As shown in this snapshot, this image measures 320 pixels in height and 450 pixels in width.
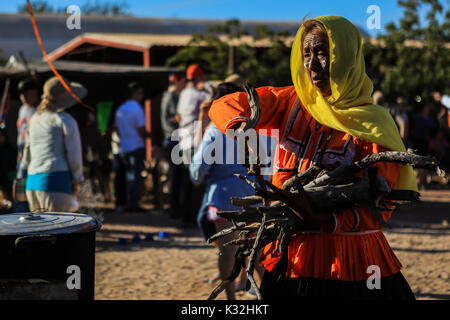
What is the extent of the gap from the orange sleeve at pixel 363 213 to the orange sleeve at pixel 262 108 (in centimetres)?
40

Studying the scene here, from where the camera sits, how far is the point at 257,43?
48.9 feet

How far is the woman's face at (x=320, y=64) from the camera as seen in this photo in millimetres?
2803

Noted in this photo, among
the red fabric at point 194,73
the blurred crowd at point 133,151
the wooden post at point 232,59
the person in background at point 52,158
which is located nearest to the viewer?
the blurred crowd at point 133,151

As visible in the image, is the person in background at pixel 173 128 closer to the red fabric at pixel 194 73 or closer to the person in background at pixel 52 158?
the red fabric at pixel 194 73

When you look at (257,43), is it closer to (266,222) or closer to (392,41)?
(392,41)

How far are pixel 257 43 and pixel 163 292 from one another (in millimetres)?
9790

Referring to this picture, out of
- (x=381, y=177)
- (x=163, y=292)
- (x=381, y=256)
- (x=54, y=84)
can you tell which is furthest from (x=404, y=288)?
(x=54, y=84)

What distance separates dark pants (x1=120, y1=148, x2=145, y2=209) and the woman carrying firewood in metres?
7.64

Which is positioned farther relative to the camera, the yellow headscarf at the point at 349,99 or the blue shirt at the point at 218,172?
the blue shirt at the point at 218,172

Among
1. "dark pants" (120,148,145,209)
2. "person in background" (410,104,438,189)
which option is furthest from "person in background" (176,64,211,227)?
"person in background" (410,104,438,189)

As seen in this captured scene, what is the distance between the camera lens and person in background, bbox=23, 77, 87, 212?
565 centimetres

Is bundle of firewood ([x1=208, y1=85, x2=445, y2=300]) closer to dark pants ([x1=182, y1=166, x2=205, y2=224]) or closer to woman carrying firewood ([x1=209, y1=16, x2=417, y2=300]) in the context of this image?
woman carrying firewood ([x1=209, y1=16, x2=417, y2=300])

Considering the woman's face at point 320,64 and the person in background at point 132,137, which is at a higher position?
the woman's face at point 320,64

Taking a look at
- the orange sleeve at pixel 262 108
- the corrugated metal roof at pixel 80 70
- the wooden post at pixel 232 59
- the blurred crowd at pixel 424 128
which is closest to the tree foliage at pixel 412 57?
the blurred crowd at pixel 424 128
